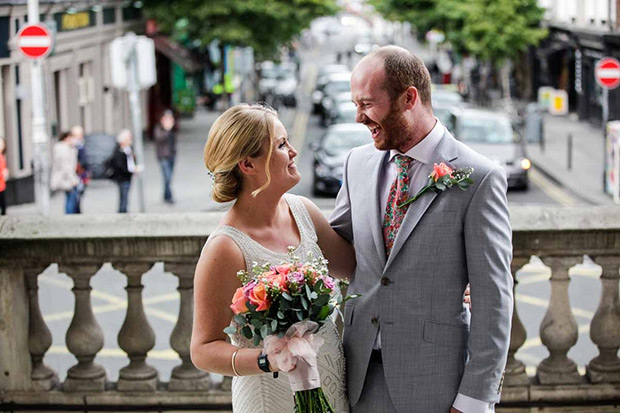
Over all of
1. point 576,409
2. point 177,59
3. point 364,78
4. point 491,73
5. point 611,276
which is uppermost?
point 364,78

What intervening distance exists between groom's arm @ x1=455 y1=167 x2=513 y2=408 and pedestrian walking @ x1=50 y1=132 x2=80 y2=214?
50.5 ft

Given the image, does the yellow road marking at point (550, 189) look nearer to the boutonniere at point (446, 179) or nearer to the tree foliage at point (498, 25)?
the tree foliage at point (498, 25)

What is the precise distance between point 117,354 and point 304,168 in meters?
19.1

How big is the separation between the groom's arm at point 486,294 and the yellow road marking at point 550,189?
59.3ft

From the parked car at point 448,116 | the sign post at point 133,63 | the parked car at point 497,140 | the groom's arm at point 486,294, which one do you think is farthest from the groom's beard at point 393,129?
the parked car at point 448,116

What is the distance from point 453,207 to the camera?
374cm

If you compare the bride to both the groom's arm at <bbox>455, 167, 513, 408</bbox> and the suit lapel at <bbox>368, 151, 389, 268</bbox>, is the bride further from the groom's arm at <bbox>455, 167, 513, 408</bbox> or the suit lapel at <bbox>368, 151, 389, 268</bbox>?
the groom's arm at <bbox>455, 167, 513, 408</bbox>

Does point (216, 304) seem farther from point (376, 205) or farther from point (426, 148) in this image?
point (426, 148)

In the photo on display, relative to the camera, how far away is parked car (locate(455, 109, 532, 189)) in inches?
930

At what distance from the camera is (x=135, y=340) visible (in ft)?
17.9

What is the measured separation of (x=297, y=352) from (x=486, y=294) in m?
0.70

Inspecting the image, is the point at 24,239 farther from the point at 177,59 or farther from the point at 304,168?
the point at 177,59

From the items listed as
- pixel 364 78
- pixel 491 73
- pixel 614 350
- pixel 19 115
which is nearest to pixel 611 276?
pixel 614 350

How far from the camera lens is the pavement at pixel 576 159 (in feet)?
77.7
